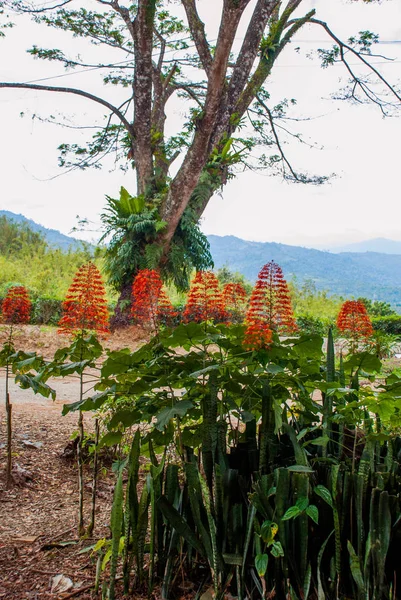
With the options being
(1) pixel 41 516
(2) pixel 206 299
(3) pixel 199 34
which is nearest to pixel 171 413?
(2) pixel 206 299

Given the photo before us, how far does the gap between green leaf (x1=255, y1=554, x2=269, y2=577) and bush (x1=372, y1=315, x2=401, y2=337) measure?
10901 mm

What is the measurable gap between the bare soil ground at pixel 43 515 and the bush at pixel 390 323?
A: 9.18 meters

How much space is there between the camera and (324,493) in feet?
3.70

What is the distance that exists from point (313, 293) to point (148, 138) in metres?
8.14

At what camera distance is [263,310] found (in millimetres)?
1422

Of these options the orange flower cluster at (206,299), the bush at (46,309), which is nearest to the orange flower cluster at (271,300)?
the orange flower cluster at (206,299)

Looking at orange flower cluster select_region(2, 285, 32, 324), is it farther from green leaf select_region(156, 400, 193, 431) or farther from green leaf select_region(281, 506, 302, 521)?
green leaf select_region(281, 506, 302, 521)

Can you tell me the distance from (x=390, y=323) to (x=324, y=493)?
1109 cm

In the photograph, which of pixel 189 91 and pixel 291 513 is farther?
pixel 189 91

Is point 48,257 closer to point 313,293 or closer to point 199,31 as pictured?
point 313,293

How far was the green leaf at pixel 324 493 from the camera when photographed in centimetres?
111

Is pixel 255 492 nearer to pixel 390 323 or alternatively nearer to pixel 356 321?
pixel 356 321

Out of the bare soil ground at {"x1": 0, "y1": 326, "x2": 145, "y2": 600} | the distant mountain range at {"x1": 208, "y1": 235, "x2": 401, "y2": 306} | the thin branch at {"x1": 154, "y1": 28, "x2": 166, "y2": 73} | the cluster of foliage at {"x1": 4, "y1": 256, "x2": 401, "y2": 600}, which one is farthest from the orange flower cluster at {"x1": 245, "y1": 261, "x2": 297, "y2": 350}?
the distant mountain range at {"x1": 208, "y1": 235, "x2": 401, "y2": 306}

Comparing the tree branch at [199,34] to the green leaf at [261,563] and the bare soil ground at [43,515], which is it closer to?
the bare soil ground at [43,515]
